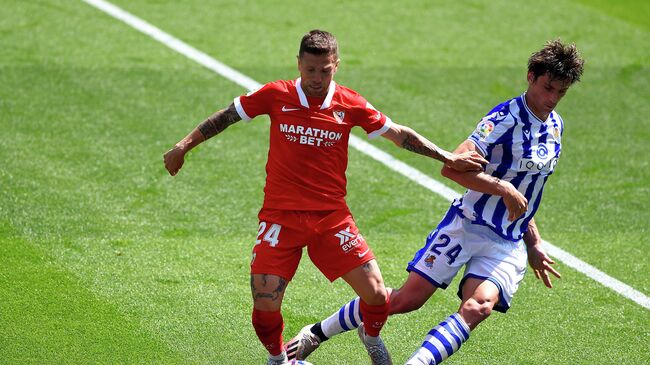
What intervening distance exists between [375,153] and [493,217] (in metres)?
4.07

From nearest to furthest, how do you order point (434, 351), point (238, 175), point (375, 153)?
point (434, 351), point (238, 175), point (375, 153)

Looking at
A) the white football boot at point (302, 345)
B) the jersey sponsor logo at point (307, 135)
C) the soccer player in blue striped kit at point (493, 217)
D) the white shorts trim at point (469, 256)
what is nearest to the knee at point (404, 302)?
the soccer player in blue striped kit at point (493, 217)

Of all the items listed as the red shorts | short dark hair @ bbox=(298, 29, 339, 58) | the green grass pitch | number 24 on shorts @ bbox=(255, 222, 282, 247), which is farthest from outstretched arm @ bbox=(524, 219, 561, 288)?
short dark hair @ bbox=(298, 29, 339, 58)

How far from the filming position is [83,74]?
11.7 meters

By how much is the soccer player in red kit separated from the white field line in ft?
8.71

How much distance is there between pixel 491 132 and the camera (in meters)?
6.52

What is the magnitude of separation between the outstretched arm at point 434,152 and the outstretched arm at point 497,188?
2.1 inches

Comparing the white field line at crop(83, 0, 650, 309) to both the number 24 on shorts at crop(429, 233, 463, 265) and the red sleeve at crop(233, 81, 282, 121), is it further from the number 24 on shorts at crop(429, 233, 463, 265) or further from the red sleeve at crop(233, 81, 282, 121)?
the red sleeve at crop(233, 81, 282, 121)

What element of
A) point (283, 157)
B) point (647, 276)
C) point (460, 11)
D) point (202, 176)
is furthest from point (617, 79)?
point (283, 157)

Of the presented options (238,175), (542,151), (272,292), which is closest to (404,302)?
(272,292)

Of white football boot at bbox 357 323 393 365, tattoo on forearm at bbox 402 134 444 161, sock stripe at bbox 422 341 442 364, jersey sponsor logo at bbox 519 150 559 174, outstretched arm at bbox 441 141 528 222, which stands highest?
tattoo on forearm at bbox 402 134 444 161

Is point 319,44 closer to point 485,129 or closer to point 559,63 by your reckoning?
point 485,129

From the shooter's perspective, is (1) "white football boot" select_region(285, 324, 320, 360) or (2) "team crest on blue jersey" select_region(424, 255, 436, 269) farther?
(1) "white football boot" select_region(285, 324, 320, 360)

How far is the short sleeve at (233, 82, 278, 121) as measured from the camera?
636 centimetres
